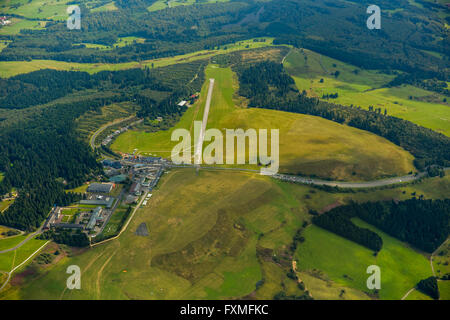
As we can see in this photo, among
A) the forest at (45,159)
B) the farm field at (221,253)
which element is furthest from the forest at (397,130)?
the forest at (45,159)

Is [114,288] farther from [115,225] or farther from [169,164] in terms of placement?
[169,164]

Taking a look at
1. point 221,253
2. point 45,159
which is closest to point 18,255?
point 221,253

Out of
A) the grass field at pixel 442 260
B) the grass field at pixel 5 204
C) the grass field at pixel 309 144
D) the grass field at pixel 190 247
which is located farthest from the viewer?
the grass field at pixel 309 144

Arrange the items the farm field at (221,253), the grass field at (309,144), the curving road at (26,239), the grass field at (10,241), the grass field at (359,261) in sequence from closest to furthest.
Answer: the farm field at (221,253), the grass field at (359,261), the curving road at (26,239), the grass field at (10,241), the grass field at (309,144)

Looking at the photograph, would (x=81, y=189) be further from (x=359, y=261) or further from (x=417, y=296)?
(x=417, y=296)

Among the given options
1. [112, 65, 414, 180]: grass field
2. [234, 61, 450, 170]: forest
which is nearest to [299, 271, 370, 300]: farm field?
[112, 65, 414, 180]: grass field

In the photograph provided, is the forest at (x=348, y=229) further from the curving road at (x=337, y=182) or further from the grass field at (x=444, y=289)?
the curving road at (x=337, y=182)
